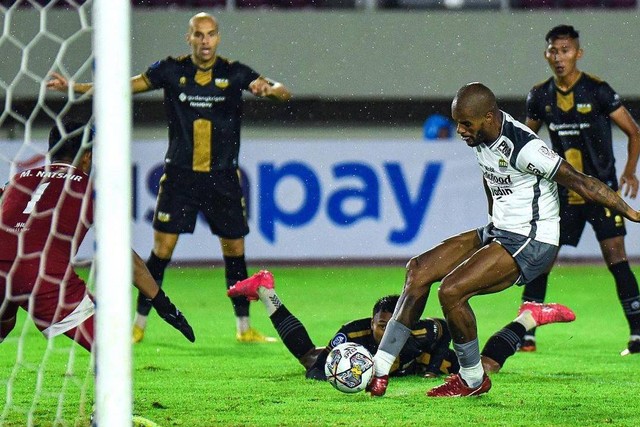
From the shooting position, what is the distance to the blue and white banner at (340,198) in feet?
38.8

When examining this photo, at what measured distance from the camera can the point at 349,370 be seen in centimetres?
529

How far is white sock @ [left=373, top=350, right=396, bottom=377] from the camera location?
212 inches

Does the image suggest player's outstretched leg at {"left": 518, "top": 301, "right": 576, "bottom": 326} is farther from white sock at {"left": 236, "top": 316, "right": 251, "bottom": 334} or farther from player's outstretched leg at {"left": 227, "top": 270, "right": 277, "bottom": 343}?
white sock at {"left": 236, "top": 316, "right": 251, "bottom": 334}

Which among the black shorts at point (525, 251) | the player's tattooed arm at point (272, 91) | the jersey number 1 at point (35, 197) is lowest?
the black shorts at point (525, 251)

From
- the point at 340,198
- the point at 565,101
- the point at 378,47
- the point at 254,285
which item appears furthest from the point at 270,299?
the point at 378,47

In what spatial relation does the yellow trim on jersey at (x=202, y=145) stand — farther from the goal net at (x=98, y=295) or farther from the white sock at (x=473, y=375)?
the white sock at (x=473, y=375)

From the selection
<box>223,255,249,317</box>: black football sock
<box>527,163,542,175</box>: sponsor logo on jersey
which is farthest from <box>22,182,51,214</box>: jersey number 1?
<box>223,255,249,317</box>: black football sock

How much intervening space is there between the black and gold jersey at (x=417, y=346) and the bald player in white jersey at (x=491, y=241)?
0.40 m

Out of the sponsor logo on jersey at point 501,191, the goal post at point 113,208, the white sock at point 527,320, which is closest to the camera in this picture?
the goal post at point 113,208

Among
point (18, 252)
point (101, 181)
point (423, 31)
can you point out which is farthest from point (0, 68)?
point (101, 181)

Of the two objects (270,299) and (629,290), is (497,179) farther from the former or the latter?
(629,290)

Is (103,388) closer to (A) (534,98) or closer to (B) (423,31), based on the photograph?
(A) (534,98)

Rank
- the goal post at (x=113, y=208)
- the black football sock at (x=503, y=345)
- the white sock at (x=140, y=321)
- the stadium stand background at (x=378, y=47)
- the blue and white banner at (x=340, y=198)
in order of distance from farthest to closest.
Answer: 1. the stadium stand background at (x=378, y=47)
2. the blue and white banner at (x=340, y=198)
3. the white sock at (x=140, y=321)
4. the black football sock at (x=503, y=345)
5. the goal post at (x=113, y=208)

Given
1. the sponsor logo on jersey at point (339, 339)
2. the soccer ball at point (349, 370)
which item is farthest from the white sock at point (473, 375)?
the sponsor logo on jersey at point (339, 339)
